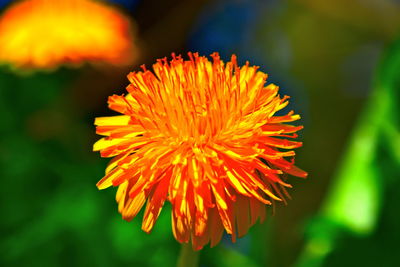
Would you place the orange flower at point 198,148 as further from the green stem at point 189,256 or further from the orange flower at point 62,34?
the orange flower at point 62,34

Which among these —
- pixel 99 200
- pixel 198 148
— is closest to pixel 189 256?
pixel 198 148

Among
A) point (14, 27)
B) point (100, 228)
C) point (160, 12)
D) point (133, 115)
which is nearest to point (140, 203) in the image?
point (133, 115)

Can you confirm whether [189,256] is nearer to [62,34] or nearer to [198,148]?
[198,148]

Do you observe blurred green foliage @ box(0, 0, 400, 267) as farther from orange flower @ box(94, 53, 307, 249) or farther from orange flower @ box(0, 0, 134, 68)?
orange flower @ box(94, 53, 307, 249)

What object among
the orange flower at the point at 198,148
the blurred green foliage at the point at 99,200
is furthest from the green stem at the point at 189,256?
the blurred green foliage at the point at 99,200

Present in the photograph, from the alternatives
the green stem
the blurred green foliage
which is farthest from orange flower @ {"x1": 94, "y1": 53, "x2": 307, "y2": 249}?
the blurred green foliage

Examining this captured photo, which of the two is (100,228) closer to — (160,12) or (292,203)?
(292,203)
